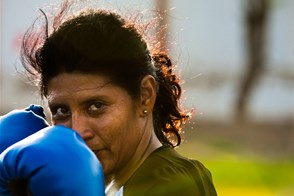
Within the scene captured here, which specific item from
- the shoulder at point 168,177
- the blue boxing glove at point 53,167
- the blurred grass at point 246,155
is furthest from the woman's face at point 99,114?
the blurred grass at point 246,155

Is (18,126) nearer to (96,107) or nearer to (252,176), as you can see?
(96,107)

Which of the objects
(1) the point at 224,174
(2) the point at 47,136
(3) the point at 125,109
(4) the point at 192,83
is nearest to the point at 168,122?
(3) the point at 125,109

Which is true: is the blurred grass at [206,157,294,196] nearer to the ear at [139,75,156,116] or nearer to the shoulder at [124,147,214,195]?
the ear at [139,75,156,116]

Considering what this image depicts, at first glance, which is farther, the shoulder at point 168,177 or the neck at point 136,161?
the neck at point 136,161

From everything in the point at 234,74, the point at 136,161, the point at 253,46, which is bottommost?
the point at 234,74

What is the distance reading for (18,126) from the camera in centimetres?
298

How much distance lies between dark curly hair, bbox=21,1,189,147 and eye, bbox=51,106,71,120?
10 centimetres

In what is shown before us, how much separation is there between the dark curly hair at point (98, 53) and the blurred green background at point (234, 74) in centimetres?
809

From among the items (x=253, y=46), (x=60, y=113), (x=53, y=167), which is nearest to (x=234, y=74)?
(x=253, y=46)

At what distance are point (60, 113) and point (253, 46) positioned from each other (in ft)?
31.3

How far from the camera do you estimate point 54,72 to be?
2723 mm

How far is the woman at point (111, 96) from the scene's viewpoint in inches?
104

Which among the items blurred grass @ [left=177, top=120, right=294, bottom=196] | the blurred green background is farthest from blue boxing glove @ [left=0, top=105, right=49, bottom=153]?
the blurred green background

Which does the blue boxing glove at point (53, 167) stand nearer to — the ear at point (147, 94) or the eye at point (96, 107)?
the eye at point (96, 107)
